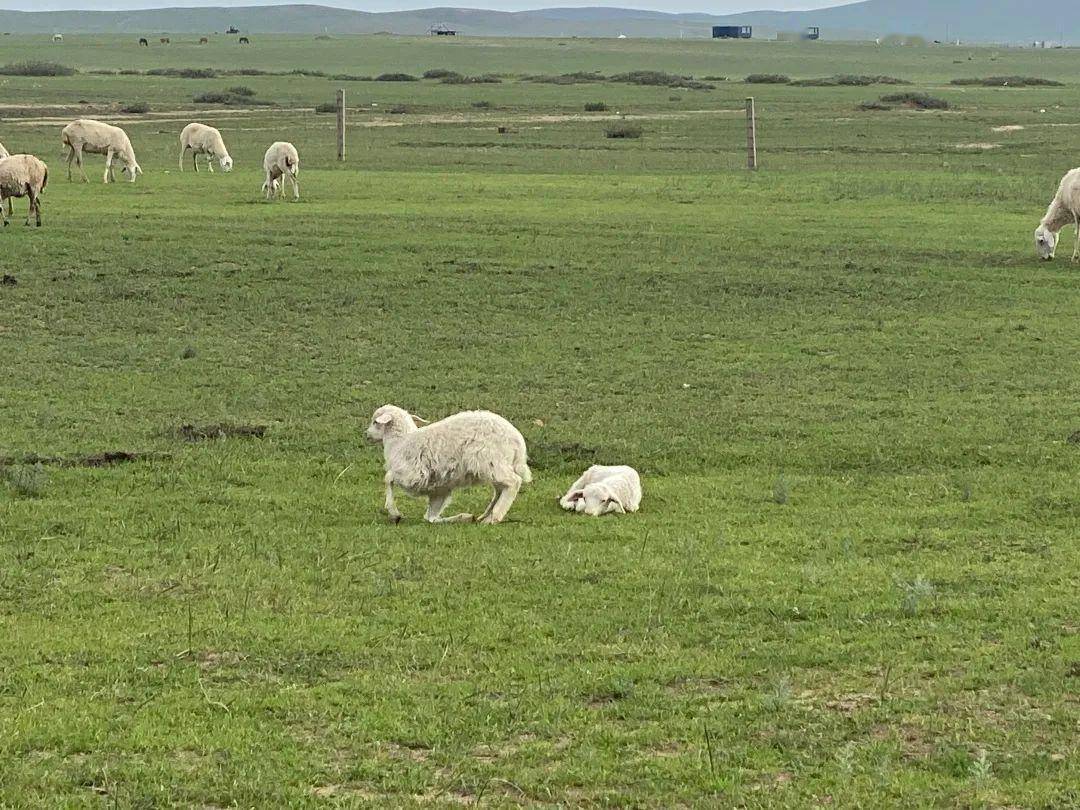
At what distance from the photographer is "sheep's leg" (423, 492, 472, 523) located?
37.1 feet

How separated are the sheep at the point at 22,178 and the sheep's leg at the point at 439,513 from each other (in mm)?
16492

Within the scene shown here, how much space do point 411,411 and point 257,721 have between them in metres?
8.11

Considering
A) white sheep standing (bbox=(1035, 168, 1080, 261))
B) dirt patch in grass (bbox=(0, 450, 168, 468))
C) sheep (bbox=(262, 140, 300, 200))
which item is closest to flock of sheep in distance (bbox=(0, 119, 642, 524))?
dirt patch in grass (bbox=(0, 450, 168, 468))

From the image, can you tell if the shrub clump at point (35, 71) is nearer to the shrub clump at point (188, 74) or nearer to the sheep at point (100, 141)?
the shrub clump at point (188, 74)

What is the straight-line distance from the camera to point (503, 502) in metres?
11.2

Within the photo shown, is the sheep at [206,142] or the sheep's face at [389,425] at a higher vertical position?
the sheep at [206,142]

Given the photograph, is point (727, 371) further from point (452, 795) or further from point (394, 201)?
point (394, 201)

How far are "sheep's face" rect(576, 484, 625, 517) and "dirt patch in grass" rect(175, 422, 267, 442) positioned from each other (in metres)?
3.79

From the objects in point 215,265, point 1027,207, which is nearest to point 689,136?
point 1027,207

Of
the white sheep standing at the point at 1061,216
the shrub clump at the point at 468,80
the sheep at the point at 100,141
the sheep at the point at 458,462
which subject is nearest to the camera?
the sheep at the point at 458,462

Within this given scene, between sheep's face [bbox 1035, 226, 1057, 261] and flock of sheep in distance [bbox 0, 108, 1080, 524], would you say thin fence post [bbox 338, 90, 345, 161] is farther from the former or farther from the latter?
flock of sheep in distance [bbox 0, 108, 1080, 524]

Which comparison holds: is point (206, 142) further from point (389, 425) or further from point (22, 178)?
point (389, 425)

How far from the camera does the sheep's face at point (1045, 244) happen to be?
80.9 feet

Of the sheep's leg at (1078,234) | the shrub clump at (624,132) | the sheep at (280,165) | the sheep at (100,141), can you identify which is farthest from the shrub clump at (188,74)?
the sheep's leg at (1078,234)
